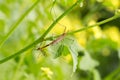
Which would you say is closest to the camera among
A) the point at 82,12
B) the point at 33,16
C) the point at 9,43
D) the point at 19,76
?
the point at 19,76

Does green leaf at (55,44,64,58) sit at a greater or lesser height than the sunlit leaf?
greater

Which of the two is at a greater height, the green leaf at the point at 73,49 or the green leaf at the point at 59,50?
the green leaf at the point at 59,50

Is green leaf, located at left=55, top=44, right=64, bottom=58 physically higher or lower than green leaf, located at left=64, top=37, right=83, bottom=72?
higher

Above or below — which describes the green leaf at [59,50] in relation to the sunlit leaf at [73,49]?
above

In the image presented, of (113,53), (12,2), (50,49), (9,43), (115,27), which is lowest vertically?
(50,49)

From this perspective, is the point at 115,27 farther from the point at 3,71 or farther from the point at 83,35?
the point at 3,71

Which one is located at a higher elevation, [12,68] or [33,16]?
[33,16]

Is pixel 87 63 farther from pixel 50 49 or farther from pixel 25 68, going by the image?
pixel 50 49

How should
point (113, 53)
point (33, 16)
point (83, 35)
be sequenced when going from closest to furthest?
point (33, 16), point (83, 35), point (113, 53)

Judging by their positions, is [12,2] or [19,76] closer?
[19,76]

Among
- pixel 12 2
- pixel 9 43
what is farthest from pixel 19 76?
pixel 12 2
